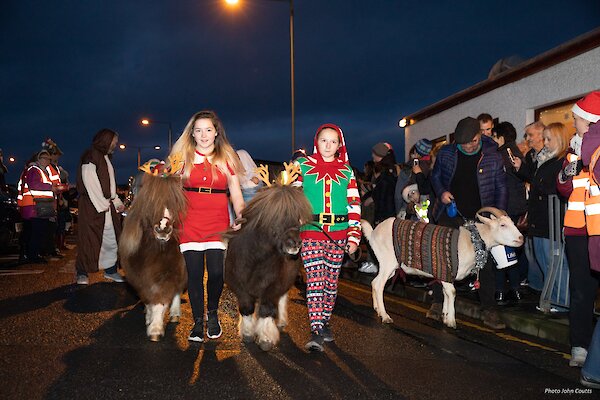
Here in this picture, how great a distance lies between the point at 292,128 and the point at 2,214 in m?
8.83

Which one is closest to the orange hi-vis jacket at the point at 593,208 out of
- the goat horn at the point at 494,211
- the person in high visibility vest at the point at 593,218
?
the person in high visibility vest at the point at 593,218

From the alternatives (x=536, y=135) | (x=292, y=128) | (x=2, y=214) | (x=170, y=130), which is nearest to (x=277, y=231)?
(x=536, y=135)

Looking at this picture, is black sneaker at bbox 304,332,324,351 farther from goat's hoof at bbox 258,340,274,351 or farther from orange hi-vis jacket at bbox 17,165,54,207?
orange hi-vis jacket at bbox 17,165,54,207

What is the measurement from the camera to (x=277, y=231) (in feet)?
17.7

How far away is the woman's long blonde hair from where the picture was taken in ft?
19.6

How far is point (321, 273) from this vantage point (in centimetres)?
581

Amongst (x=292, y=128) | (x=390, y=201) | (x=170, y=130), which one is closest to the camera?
(x=390, y=201)

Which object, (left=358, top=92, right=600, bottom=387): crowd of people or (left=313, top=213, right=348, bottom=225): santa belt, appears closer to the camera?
(left=358, top=92, right=600, bottom=387): crowd of people

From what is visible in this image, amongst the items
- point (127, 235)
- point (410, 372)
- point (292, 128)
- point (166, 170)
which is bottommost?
point (410, 372)

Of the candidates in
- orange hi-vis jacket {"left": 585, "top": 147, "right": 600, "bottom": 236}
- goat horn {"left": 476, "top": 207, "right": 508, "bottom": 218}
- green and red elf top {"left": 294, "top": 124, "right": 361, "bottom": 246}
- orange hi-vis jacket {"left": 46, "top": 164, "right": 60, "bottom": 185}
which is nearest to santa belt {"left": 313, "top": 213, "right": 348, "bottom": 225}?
green and red elf top {"left": 294, "top": 124, "right": 361, "bottom": 246}

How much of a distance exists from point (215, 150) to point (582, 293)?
3924 mm

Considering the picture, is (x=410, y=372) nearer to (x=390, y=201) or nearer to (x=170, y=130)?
(x=390, y=201)

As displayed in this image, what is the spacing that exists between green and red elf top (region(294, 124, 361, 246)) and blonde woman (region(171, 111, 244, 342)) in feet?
2.63

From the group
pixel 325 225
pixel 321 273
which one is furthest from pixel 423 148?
pixel 321 273
